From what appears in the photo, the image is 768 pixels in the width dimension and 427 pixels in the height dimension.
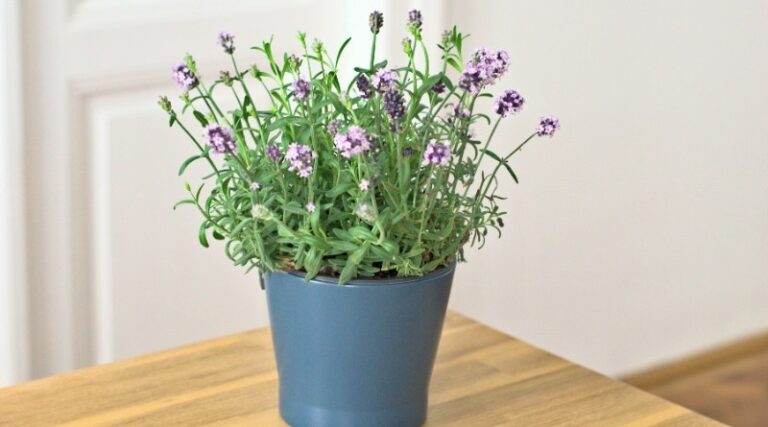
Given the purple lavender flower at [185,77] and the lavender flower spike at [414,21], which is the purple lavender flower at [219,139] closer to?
the purple lavender flower at [185,77]

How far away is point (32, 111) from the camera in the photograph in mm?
1653

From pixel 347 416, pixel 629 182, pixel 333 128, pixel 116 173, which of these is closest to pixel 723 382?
pixel 629 182

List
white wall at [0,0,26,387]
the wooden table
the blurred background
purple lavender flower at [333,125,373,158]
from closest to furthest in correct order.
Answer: purple lavender flower at [333,125,373,158] → the wooden table → white wall at [0,0,26,387] → the blurred background

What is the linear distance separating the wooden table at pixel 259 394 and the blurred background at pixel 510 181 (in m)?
0.50

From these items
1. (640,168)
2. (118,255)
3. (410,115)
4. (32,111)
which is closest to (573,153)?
(640,168)

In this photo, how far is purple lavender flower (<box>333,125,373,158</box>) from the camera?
0.92m

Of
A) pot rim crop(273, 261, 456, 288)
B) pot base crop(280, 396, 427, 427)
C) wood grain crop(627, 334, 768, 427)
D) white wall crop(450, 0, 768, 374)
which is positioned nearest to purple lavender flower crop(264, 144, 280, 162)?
pot rim crop(273, 261, 456, 288)

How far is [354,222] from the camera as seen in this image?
101 centimetres

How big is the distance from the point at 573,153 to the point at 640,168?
0.21 m

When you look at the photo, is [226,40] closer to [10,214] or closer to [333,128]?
[333,128]

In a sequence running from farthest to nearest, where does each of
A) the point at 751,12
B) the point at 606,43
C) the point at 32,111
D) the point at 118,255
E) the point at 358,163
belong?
the point at 751,12 → the point at 606,43 → the point at 118,255 → the point at 32,111 → the point at 358,163

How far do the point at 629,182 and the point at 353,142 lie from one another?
162 cm

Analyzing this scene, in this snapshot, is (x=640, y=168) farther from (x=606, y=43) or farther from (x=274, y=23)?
(x=274, y=23)

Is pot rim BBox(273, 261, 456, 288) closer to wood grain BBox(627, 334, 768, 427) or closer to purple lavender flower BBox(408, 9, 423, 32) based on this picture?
purple lavender flower BBox(408, 9, 423, 32)
